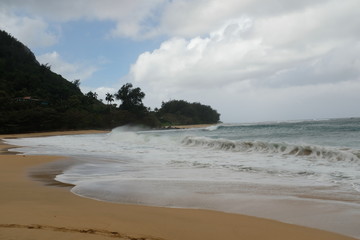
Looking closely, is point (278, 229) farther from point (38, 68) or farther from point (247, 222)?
point (38, 68)

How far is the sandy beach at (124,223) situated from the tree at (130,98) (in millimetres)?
75281

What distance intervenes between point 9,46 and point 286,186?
9740 centimetres

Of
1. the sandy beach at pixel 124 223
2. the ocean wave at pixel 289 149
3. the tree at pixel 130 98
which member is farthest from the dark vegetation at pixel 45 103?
the sandy beach at pixel 124 223

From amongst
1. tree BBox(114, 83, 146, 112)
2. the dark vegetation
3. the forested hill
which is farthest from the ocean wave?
tree BBox(114, 83, 146, 112)

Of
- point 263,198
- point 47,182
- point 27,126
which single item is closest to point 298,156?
point 263,198

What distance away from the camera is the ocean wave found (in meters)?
9.44

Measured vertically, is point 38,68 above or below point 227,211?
above

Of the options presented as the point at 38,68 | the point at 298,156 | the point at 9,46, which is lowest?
the point at 298,156

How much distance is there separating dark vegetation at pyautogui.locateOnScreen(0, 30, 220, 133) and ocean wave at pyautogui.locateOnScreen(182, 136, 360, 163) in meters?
40.5

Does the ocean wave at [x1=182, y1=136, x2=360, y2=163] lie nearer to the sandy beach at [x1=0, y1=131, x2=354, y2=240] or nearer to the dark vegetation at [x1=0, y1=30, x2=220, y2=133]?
the sandy beach at [x1=0, y1=131, x2=354, y2=240]

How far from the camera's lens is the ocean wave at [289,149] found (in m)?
9.44

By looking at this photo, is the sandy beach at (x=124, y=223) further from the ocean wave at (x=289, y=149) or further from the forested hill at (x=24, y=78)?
the forested hill at (x=24, y=78)

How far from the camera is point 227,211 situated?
146 inches

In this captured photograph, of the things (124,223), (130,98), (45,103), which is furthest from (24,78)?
(124,223)
